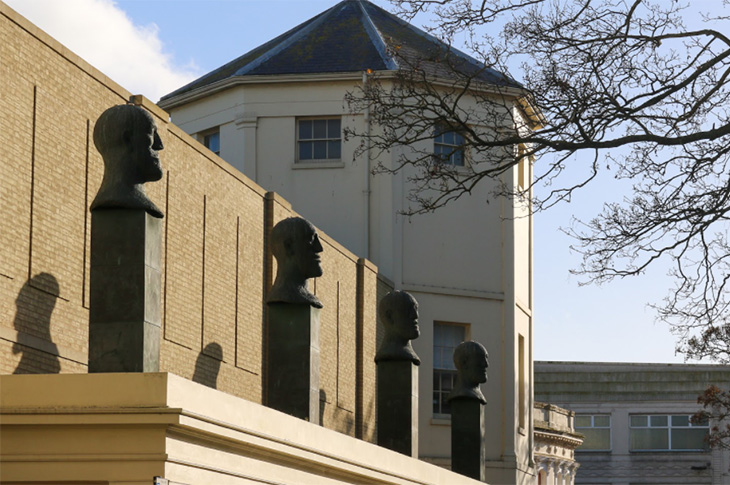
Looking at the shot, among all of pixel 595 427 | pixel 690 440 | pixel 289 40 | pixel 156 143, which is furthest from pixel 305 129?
pixel 690 440

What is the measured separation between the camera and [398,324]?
2283 cm

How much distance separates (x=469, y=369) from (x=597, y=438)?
43493mm

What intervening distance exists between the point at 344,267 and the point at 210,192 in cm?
696

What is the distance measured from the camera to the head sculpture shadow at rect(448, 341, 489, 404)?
26.1 meters

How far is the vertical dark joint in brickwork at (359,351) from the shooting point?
92.1ft

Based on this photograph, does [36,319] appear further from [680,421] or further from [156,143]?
[680,421]

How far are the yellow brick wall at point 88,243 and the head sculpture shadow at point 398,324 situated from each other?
2011 mm

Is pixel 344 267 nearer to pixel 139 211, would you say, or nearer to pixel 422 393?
pixel 422 393

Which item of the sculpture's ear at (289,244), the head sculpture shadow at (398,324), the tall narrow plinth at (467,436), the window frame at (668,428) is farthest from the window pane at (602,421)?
the sculpture's ear at (289,244)

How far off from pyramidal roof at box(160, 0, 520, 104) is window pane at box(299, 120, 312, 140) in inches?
47.1

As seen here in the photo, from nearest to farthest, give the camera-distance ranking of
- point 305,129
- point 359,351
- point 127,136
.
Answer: point 127,136 < point 359,351 < point 305,129

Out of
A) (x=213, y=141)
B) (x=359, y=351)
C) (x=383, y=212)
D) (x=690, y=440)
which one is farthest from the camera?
(x=690, y=440)

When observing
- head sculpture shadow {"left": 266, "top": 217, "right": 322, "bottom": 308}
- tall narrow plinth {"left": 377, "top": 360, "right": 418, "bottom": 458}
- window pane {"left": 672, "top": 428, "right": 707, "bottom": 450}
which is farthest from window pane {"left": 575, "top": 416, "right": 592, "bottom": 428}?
head sculpture shadow {"left": 266, "top": 217, "right": 322, "bottom": 308}

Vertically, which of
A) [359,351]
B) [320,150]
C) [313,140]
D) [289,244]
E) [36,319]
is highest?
[313,140]
